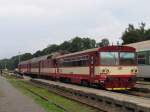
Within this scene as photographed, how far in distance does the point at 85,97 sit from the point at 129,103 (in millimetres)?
8546

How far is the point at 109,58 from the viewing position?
2906cm

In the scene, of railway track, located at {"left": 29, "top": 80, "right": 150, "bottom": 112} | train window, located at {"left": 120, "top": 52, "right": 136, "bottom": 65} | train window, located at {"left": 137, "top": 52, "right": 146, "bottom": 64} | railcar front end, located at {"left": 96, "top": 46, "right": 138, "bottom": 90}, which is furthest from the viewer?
train window, located at {"left": 137, "top": 52, "right": 146, "bottom": 64}

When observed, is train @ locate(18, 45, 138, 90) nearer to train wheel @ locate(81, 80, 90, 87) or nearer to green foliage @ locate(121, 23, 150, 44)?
train wheel @ locate(81, 80, 90, 87)

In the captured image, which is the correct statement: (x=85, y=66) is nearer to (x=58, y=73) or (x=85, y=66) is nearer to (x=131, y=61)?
(x=131, y=61)

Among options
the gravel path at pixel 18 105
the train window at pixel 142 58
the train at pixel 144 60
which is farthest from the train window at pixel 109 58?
the train window at pixel 142 58

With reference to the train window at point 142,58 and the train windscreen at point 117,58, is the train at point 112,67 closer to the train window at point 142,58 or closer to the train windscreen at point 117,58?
the train windscreen at point 117,58

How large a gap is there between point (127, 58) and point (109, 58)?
1.25 m

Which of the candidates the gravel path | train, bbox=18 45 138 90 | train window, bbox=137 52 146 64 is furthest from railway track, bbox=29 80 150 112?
train window, bbox=137 52 146 64

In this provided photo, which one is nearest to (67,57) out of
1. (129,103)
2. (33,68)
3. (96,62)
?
(96,62)

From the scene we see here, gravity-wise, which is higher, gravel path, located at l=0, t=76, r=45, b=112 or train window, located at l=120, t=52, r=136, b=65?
train window, located at l=120, t=52, r=136, b=65

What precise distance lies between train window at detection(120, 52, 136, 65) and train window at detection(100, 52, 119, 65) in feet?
1.14

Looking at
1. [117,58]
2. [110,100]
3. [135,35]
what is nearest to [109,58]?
[117,58]

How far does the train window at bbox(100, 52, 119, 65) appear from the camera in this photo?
2884cm

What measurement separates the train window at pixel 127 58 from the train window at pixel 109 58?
348 millimetres
